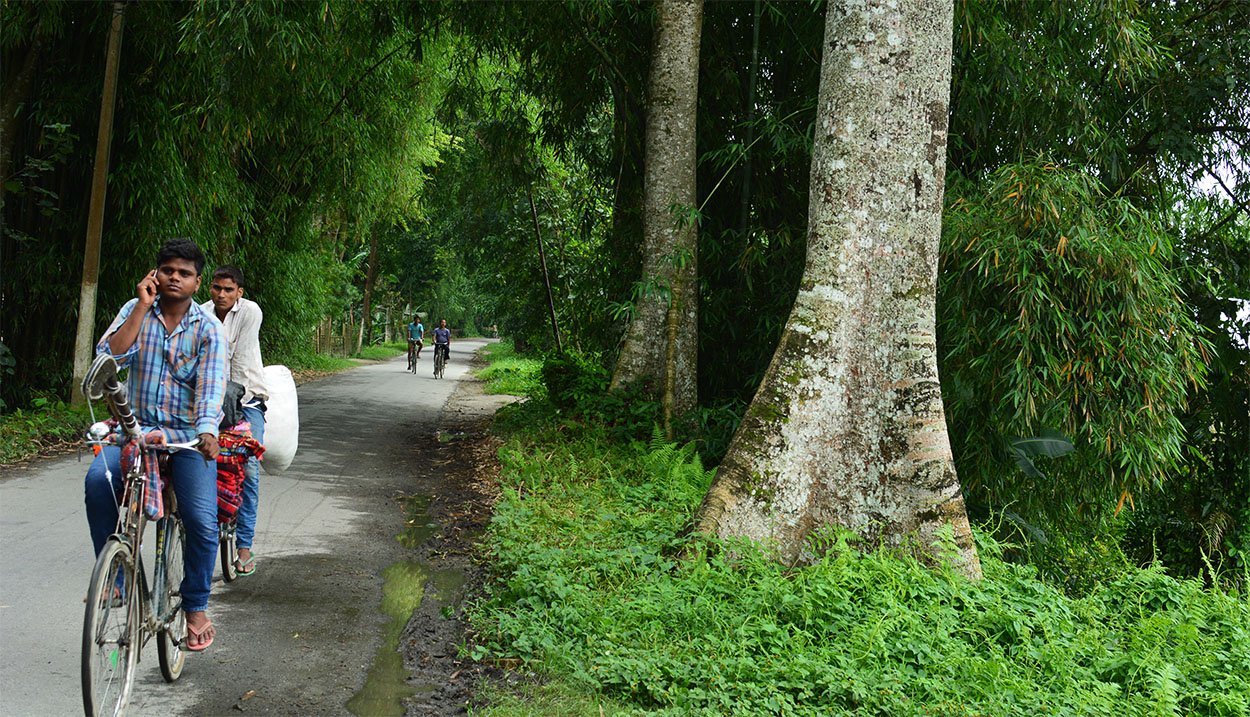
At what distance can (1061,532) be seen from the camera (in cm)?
925

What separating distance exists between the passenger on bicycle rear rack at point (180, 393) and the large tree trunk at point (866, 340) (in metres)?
2.98

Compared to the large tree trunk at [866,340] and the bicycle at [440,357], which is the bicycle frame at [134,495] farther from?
the bicycle at [440,357]

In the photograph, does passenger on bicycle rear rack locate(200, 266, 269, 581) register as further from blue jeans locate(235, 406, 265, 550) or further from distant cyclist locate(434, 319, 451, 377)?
distant cyclist locate(434, 319, 451, 377)

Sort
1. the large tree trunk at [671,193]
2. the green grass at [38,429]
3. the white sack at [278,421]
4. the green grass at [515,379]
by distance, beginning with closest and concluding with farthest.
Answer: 1. the white sack at [278,421]
2. the green grass at [38,429]
3. the large tree trunk at [671,193]
4. the green grass at [515,379]

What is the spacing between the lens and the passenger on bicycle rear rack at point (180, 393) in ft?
13.6

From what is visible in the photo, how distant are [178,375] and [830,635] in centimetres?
332

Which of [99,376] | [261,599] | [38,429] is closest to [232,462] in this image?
[261,599]

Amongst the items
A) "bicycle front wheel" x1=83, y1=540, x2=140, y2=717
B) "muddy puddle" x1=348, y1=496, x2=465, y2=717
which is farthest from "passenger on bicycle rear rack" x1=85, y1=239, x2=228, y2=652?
"muddy puddle" x1=348, y1=496, x2=465, y2=717

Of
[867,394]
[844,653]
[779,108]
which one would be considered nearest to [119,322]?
[844,653]

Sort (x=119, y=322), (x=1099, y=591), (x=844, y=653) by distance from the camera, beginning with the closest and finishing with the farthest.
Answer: (x=119, y=322)
(x=844, y=653)
(x=1099, y=591)

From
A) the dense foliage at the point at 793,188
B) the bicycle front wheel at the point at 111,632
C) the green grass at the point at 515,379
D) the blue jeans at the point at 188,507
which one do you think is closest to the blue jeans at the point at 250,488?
the blue jeans at the point at 188,507

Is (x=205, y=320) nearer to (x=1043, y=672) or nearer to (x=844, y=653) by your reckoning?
(x=844, y=653)

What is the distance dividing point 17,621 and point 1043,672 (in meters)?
5.13

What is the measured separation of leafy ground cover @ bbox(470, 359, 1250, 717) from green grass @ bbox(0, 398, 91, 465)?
6.03 meters
